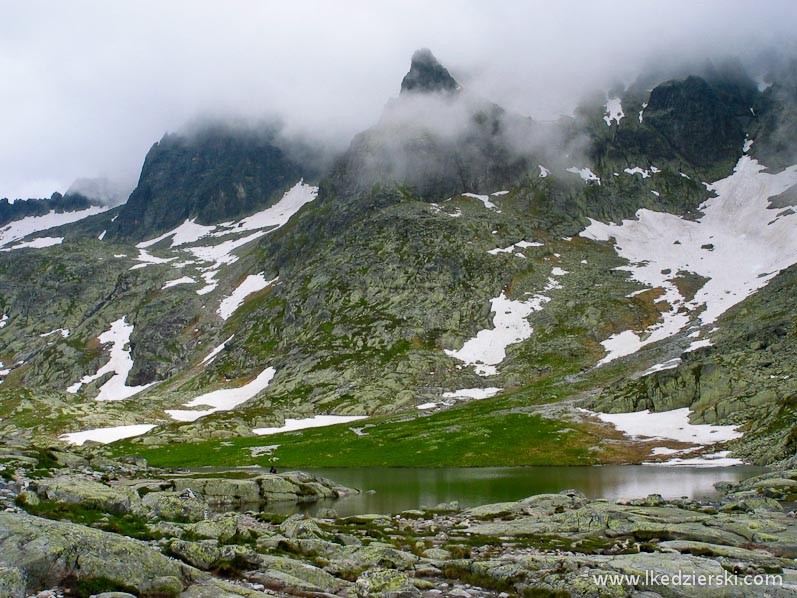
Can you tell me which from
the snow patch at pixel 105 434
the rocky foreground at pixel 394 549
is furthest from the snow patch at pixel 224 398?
the rocky foreground at pixel 394 549

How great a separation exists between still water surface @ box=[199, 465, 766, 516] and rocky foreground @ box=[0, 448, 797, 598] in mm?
10208

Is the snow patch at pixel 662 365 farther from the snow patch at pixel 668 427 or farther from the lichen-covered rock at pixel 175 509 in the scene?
the lichen-covered rock at pixel 175 509

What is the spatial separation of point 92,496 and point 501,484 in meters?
47.6

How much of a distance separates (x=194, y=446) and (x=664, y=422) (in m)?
90.6

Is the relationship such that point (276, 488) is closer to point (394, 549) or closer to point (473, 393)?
point (394, 549)

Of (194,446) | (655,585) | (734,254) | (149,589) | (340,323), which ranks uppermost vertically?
(734,254)

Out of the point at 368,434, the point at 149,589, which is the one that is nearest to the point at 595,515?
the point at 149,589

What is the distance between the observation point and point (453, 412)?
125750 millimetres

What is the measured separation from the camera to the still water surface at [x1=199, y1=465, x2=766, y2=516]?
52.1 metres

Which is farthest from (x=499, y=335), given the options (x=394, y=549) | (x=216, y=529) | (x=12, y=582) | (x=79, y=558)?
(x=12, y=582)

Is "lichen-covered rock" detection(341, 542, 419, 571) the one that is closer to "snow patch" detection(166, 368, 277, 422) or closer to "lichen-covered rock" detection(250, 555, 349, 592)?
"lichen-covered rock" detection(250, 555, 349, 592)

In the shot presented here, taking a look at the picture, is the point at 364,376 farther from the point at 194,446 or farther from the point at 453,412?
the point at 194,446

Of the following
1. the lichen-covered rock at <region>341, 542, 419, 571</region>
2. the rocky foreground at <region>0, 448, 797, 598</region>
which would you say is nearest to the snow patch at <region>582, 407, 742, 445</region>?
the rocky foreground at <region>0, 448, 797, 598</region>

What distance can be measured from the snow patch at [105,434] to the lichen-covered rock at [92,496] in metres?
103
